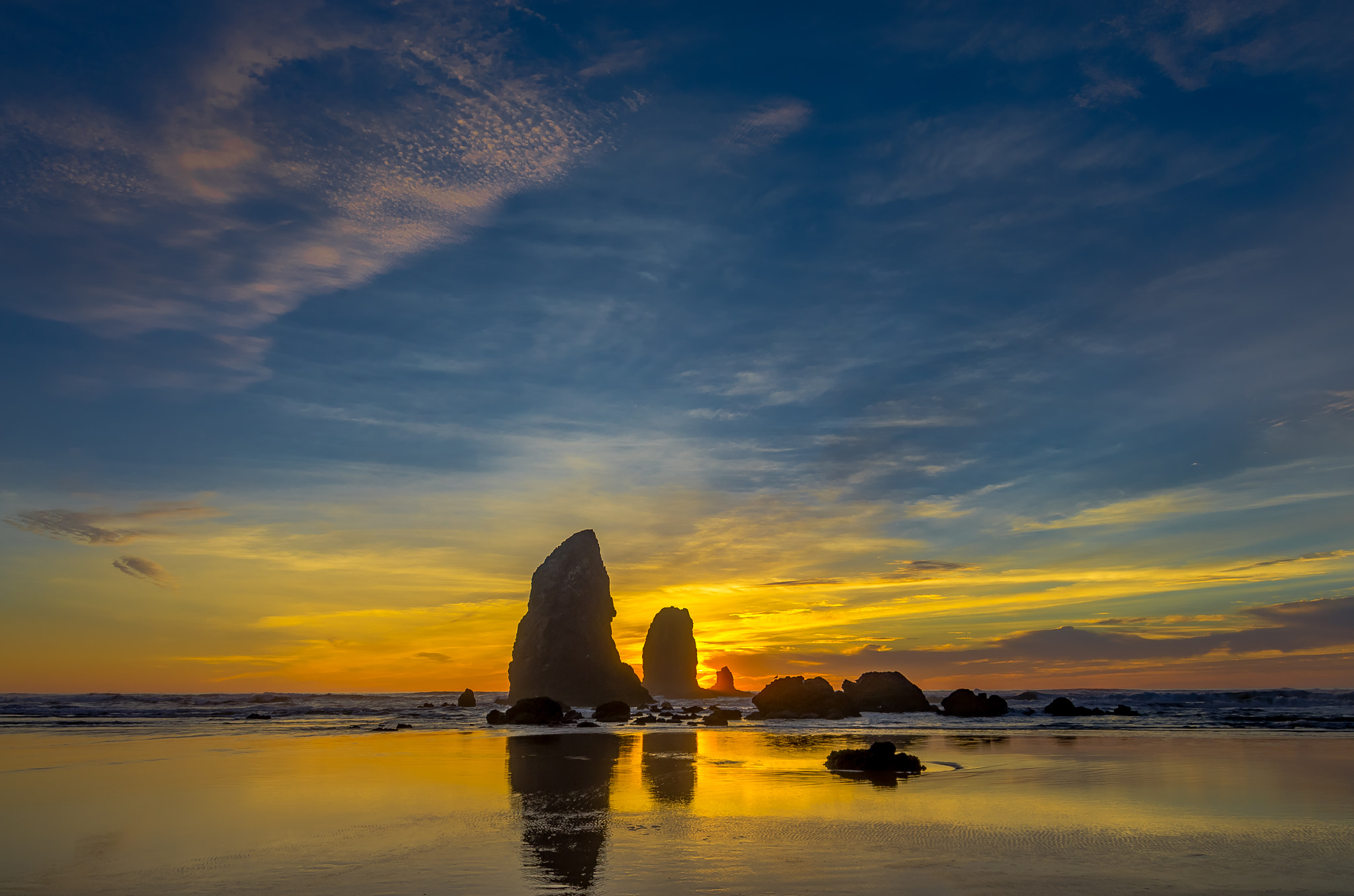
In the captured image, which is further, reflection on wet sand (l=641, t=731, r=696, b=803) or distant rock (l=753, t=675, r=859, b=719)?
distant rock (l=753, t=675, r=859, b=719)

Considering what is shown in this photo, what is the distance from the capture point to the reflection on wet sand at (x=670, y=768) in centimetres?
1750

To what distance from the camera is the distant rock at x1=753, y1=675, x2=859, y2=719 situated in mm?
63094

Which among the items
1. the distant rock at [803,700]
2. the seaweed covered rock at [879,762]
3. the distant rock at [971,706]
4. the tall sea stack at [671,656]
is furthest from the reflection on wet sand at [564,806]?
the tall sea stack at [671,656]

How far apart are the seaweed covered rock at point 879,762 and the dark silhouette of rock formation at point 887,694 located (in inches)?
1949

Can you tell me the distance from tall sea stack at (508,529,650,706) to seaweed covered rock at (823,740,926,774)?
3041 inches

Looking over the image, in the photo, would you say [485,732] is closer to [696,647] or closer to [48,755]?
[48,755]

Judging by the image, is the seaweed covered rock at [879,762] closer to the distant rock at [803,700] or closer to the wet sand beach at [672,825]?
the wet sand beach at [672,825]

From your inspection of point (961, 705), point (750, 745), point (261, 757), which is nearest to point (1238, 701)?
point (961, 705)

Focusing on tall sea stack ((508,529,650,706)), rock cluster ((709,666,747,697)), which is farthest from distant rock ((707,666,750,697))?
tall sea stack ((508,529,650,706))

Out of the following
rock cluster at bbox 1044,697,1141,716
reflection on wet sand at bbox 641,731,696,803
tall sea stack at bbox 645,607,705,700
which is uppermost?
tall sea stack at bbox 645,607,705,700

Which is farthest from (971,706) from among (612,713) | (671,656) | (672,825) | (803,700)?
(671,656)

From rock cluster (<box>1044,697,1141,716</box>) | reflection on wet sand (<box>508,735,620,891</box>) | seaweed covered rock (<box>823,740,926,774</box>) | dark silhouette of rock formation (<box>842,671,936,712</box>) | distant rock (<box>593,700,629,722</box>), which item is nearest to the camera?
reflection on wet sand (<box>508,735,620,891</box>)

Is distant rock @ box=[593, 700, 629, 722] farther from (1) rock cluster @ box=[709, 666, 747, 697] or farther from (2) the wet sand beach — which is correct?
(1) rock cluster @ box=[709, 666, 747, 697]

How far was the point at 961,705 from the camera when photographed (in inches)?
2547
